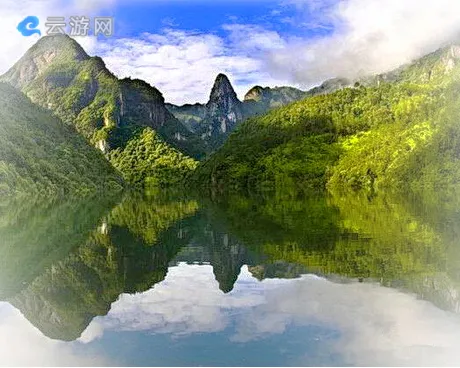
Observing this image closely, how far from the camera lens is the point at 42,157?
130 metres

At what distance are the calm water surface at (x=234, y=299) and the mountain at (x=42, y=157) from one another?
3102 inches

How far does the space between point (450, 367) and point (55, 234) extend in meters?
34.1

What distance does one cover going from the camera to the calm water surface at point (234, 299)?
49.7ft

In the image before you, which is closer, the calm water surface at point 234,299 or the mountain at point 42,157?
the calm water surface at point 234,299

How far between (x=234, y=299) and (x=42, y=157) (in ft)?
382

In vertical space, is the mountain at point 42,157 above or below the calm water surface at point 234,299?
above

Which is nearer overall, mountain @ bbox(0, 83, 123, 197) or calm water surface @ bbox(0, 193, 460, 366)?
calm water surface @ bbox(0, 193, 460, 366)

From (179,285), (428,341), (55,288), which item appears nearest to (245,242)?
(179,285)

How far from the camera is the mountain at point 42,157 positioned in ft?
376

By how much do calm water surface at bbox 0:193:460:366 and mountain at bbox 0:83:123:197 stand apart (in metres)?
78.8

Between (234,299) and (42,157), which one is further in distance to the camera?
(42,157)

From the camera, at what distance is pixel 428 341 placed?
1566 centimetres

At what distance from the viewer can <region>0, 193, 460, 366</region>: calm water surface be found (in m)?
15.1

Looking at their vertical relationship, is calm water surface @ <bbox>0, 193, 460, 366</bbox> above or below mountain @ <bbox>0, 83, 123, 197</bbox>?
below
